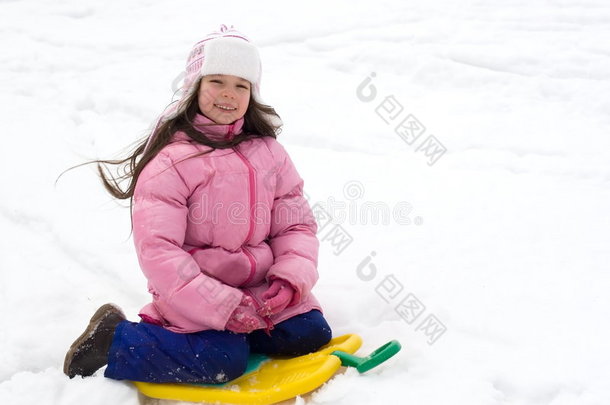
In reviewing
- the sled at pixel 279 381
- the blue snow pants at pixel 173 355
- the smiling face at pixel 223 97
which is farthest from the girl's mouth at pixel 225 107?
the sled at pixel 279 381

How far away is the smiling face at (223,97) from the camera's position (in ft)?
7.22

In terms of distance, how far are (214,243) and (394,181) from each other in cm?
152

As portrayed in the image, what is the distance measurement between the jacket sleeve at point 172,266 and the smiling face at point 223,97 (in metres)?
0.30

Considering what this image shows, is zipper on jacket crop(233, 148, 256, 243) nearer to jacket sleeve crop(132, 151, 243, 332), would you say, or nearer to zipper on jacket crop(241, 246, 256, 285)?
zipper on jacket crop(241, 246, 256, 285)

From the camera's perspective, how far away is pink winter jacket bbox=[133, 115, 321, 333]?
1986 millimetres

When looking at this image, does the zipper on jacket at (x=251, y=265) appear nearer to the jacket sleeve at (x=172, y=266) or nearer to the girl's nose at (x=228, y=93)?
the jacket sleeve at (x=172, y=266)

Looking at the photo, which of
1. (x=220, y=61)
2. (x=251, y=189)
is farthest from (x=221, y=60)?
(x=251, y=189)

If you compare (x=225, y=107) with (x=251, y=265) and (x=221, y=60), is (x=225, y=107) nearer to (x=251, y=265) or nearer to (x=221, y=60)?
(x=221, y=60)

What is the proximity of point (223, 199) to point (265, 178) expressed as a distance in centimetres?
20

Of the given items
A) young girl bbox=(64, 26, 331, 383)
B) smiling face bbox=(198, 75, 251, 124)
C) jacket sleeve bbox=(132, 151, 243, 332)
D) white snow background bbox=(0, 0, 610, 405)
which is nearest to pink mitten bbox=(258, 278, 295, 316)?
young girl bbox=(64, 26, 331, 383)

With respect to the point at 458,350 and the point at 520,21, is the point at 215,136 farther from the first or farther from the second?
the point at 520,21

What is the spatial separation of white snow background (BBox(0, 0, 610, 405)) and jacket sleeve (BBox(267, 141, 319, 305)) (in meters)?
0.28

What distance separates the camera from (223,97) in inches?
86.7

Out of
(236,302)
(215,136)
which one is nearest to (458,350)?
(236,302)
